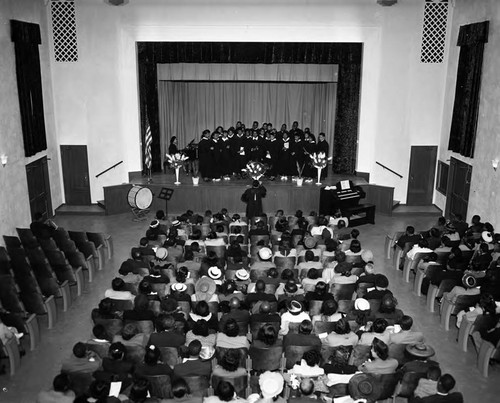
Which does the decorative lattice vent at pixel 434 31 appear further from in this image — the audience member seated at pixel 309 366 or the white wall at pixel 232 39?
the audience member seated at pixel 309 366

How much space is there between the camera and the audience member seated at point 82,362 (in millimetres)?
7590

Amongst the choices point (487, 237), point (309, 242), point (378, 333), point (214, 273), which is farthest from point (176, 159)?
point (378, 333)

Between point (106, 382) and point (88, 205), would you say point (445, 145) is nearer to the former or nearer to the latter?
point (88, 205)

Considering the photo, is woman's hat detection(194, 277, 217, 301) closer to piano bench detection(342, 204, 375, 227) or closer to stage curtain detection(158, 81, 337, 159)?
piano bench detection(342, 204, 375, 227)

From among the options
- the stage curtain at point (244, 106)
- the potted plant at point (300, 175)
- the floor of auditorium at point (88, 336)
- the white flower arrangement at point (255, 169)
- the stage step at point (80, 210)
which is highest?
the stage curtain at point (244, 106)

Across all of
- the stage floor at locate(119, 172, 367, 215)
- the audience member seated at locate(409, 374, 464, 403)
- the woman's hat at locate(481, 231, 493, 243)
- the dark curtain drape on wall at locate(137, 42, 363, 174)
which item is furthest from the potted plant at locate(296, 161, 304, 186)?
the audience member seated at locate(409, 374, 464, 403)

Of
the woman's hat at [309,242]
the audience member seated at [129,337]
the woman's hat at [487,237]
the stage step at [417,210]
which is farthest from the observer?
the stage step at [417,210]

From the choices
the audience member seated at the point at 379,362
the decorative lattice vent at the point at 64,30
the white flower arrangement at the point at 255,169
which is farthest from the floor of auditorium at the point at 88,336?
the decorative lattice vent at the point at 64,30

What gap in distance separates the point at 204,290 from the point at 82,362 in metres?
2.62

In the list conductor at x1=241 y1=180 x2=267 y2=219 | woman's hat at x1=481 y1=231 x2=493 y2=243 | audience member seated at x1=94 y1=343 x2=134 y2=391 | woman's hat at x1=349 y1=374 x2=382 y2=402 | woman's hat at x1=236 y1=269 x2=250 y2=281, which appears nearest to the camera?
woman's hat at x1=349 y1=374 x2=382 y2=402

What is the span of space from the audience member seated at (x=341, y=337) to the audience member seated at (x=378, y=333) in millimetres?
132

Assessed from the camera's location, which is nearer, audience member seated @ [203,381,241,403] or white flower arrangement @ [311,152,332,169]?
audience member seated @ [203,381,241,403]

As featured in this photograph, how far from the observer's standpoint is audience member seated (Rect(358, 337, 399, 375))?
7.61 metres

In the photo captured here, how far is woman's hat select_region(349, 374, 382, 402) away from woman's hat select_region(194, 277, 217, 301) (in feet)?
10.9
